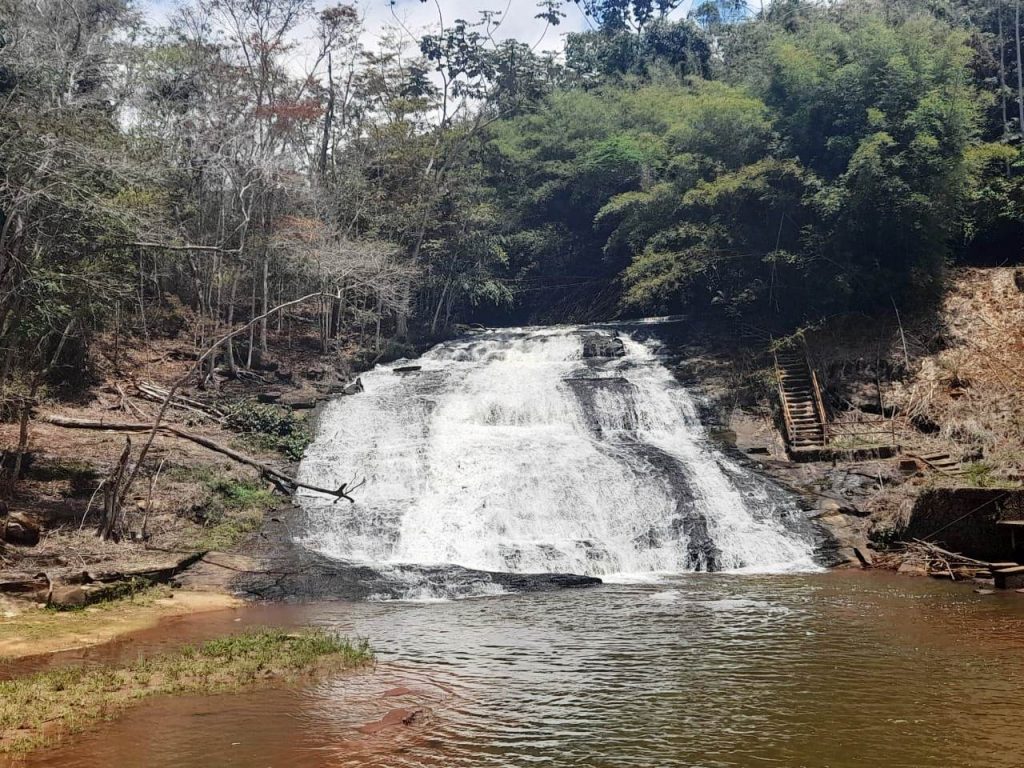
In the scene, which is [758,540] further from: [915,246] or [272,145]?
[272,145]

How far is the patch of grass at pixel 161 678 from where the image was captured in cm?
695

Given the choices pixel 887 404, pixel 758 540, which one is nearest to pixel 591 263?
pixel 887 404

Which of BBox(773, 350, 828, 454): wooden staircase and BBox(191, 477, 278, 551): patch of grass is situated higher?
BBox(773, 350, 828, 454): wooden staircase

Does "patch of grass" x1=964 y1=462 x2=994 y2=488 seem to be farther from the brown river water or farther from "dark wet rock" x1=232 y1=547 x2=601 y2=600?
"dark wet rock" x1=232 y1=547 x2=601 y2=600

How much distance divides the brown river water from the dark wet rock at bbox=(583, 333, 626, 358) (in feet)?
53.1

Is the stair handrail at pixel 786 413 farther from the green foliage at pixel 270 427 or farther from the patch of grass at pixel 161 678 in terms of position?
the patch of grass at pixel 161 678

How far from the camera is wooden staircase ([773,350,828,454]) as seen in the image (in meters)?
21.7

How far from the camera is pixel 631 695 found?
26.4 ft

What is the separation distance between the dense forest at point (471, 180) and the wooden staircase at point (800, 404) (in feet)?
8.75

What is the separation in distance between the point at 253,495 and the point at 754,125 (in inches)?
818

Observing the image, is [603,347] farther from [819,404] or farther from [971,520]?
[971,520]

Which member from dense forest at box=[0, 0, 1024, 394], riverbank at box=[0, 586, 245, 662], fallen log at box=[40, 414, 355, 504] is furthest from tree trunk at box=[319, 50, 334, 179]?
riverbank at box=[0, 586, 245, 662]

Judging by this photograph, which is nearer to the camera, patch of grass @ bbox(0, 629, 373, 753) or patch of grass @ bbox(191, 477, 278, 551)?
patch of grass @ bbox(0, 629, 373, 753)

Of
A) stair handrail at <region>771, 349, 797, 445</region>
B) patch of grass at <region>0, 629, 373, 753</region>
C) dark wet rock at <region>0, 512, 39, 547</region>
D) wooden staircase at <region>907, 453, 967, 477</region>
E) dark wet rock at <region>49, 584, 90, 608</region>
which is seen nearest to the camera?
patch of grass at <region>0, 629, 373, 753</region>
